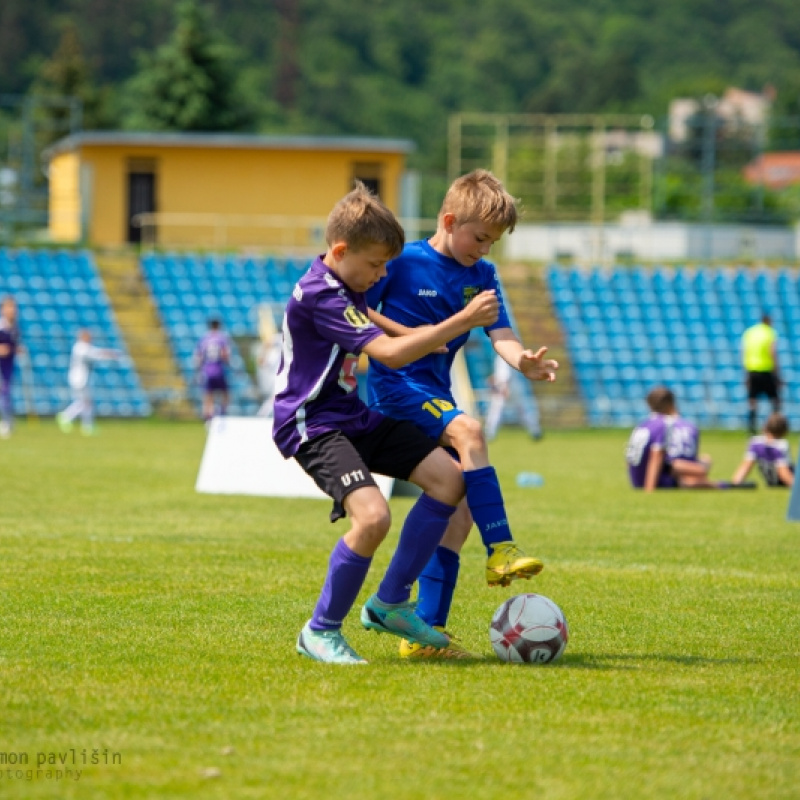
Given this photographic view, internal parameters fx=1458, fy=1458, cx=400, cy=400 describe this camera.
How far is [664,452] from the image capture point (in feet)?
47.3

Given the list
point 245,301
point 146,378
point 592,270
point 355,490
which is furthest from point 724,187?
point 355,490

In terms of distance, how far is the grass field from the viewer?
12.6 feet

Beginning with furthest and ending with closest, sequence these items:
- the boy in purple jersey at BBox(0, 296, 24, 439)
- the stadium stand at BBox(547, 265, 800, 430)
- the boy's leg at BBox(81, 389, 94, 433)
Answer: the stadium stand at BBox(547, 265, 800, 430) < the boy's leg at BBox(81, 389, 94, 433) < the boy in purple jersey at BBox(0, 296, 24, 439)

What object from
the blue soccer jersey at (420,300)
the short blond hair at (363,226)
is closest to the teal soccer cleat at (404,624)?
the blue soccer jersey at (420,300)

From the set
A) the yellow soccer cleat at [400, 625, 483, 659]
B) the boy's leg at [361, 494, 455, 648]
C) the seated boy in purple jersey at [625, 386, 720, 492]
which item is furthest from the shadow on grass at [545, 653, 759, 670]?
the seated boy in purple jersey at [625, 386, 720, 492]

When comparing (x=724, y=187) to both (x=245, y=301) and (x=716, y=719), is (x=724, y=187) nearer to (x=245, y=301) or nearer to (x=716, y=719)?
(x=245, y=301)

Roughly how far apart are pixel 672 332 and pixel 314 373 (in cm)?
2695

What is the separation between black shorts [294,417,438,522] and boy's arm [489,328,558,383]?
1.53 ft

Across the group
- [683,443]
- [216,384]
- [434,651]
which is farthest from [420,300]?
[216,384]

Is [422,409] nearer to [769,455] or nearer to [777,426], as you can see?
[777,426]

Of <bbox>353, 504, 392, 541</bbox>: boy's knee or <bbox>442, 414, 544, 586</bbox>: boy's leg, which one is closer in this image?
<bbox>353, 504, 392, 541</bbox>: boy's knee

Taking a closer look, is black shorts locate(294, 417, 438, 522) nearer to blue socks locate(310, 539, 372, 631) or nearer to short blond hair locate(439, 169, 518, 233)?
blue socks locate(310, 539, 372, 631)

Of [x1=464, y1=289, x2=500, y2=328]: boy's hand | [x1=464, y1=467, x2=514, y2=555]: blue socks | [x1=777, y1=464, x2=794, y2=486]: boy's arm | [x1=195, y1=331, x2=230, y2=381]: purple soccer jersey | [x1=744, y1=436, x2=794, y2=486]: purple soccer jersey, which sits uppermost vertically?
[x1=464, y1=289, x2=500, y2=328]: boy's hand

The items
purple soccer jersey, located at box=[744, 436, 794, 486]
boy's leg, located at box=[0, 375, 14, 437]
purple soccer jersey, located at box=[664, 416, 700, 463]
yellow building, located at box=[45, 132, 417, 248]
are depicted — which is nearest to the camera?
purple soccer jersey, located at box=[664, 416, 700, 463]
